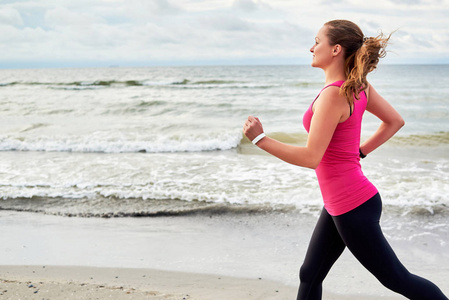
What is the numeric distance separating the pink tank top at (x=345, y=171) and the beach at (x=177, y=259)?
171 cm

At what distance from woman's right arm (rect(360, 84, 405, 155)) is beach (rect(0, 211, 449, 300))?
1.61 m

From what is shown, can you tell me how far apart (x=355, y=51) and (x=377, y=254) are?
1.00m

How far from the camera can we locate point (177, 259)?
13.8ft

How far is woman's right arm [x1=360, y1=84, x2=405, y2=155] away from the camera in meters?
2.24

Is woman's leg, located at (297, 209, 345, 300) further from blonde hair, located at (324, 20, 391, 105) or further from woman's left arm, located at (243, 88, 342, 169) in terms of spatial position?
blonde hair, located at (324, 20, 391, 105)

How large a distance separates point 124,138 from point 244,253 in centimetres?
816

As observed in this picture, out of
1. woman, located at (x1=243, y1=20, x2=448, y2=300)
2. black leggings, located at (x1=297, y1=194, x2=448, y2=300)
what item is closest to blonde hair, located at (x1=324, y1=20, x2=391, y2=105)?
woman, located at (x1=243, y1=20, x2=448, y2=300)

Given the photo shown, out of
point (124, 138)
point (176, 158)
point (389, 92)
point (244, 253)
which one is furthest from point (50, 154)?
point (389, 92)

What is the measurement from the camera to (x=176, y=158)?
941 cm

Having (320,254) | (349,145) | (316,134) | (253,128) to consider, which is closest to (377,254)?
(320,254)

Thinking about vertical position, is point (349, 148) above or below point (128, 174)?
above

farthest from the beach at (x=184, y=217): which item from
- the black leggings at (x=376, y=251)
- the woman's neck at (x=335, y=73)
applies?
the woman's neck at (x=335, y=73)

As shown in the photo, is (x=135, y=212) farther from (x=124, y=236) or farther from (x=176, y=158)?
(x=176, y=158)

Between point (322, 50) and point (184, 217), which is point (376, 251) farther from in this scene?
point (184, 217)
